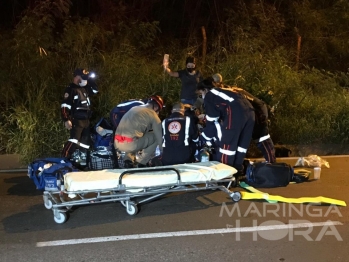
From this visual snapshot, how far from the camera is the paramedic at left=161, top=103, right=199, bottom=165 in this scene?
250 inches

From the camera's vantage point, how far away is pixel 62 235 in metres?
4.73

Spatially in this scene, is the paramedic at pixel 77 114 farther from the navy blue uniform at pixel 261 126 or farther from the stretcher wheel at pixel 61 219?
the navy blue uniform at pixel 261 126

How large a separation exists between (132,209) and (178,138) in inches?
57.4

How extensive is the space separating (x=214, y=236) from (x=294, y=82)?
7.00 meters

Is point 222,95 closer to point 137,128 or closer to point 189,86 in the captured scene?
point 137,128

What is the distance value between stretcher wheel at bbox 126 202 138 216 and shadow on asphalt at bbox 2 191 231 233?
42mm

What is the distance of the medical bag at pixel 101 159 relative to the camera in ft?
23.4

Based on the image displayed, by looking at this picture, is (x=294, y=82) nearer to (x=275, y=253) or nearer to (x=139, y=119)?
(x=139, y=119)

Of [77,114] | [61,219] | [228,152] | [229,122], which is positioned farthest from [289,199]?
[77,114]

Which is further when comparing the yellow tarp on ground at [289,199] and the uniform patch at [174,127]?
the uniform patch at [174,127]

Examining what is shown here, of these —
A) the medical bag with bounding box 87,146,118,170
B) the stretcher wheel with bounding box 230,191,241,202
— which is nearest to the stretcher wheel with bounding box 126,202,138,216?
the stretcher wheel with bounding box 230,191,241,202

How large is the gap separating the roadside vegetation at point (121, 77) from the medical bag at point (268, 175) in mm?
2822

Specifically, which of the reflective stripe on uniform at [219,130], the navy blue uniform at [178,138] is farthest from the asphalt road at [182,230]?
the reflective stripe on uniform at [219,130]

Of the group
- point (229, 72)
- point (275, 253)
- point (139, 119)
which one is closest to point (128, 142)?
point (139, 119)
